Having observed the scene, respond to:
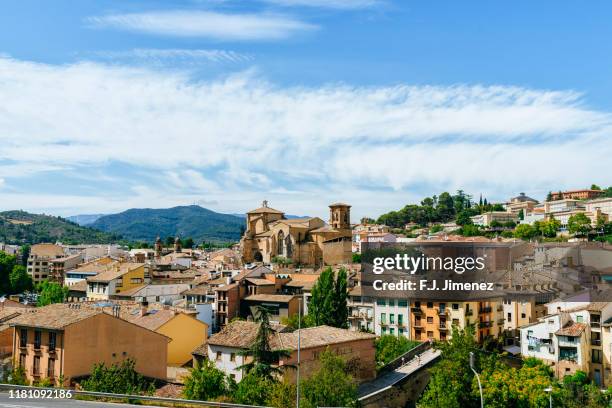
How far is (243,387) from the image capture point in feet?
93.1

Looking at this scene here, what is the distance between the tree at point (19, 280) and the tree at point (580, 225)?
373 ft

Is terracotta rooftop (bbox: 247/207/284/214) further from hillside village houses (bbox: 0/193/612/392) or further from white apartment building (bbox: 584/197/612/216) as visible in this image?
white apartment building (bbox: 584/197/612/216)

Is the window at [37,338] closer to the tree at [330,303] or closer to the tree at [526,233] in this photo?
the tree at [330,303]

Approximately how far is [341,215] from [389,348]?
266 feet

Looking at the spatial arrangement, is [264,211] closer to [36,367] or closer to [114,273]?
[114,273]

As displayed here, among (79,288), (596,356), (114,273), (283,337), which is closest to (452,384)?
(283,337)

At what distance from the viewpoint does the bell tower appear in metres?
128

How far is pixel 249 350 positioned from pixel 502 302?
3440 centimetres

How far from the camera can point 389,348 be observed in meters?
47.4

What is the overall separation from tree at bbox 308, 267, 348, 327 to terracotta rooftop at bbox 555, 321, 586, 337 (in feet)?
58.6

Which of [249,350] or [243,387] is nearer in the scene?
[243,387]

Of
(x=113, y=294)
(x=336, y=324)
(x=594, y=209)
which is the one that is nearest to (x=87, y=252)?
(x=113, y=294)

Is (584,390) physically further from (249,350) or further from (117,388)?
(117,388)

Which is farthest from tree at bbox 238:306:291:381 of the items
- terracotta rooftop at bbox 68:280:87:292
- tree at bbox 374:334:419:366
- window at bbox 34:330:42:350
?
terracotta rooftop at bbox 68:280:87:292
